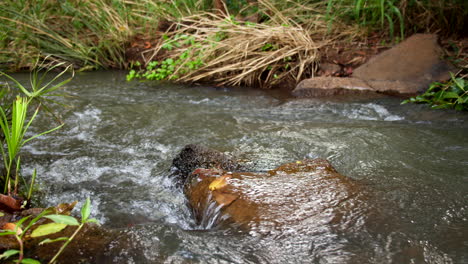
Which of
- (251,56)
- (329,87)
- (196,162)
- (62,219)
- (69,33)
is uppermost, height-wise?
(69,33)

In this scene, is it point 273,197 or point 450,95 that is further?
point 450,95

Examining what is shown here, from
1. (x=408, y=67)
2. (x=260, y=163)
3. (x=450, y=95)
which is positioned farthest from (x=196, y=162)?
→ (x=408, y=67)

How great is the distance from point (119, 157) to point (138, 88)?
2305 mm

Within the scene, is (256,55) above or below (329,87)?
above

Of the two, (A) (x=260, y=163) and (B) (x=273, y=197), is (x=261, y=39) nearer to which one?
(A) (x=260, y=163)

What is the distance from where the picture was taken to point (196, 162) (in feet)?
7.60

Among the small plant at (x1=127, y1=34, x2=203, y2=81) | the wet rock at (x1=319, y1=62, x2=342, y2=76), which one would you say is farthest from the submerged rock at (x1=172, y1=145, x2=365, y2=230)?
the small plant at (x1=127, y1=34, x2=203, y2=81)

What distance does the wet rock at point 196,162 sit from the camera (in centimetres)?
230

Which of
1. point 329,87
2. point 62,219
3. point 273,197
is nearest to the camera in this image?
point 62,219

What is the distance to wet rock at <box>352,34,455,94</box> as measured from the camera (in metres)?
4.23

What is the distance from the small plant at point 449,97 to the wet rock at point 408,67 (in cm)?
32

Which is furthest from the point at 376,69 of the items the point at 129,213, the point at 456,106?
the point at 129,213

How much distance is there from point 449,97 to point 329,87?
1160 mm

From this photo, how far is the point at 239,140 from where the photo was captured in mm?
3023
